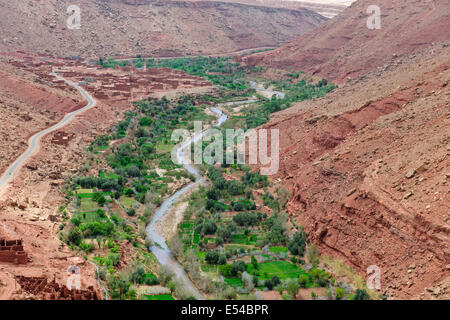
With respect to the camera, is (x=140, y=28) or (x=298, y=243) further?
(x=140, y=28)

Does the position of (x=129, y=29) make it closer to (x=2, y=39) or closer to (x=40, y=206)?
(x=2, y=39)

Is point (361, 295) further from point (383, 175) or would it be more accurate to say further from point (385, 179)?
point (383, 175)

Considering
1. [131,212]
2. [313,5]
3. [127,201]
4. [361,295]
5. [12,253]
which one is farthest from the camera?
[313,5]

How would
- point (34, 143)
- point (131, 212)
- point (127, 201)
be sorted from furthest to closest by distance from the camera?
point (34, 143) → point (127, 201) → point (131, 212)

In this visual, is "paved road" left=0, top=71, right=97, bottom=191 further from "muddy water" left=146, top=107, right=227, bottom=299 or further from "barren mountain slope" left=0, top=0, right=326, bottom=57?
"barren mountain slope" left=0, top=0, right=326, bottom=57

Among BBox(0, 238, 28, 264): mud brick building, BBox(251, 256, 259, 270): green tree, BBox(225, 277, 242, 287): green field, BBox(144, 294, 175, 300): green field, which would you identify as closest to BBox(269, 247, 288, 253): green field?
BBox(251, 256, 259, 270): green tree

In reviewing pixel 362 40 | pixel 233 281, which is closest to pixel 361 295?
pixel 233 281

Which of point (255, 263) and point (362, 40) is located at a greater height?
point (362, 40)

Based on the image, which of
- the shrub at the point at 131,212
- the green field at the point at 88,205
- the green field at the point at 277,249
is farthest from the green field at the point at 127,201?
the green field at the point at 277,249
